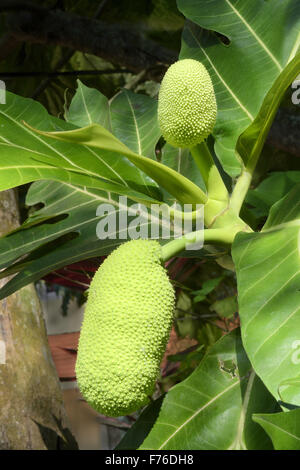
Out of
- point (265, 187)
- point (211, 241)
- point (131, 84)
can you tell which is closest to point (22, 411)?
point (211, 241)

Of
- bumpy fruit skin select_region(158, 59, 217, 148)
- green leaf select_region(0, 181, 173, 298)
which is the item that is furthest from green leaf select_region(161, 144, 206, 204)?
bumpy fruit skin select_region(158, 59, 217, 148)

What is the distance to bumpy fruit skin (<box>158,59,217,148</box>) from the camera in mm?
574

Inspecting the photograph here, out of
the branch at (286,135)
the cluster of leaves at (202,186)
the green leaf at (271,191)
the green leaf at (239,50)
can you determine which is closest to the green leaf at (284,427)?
the cluster of leaves at (202,186)

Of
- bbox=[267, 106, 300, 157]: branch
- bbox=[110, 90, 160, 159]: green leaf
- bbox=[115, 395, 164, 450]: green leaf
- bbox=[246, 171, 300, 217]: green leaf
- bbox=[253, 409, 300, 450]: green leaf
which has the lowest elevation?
bbox=[115, 395, 164, 450]: green leaf

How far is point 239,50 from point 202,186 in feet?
0.61

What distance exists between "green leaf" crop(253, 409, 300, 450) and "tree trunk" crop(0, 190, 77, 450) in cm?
48

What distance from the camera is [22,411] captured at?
2.81 ft

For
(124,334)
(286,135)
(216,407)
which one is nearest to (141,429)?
(216,407)

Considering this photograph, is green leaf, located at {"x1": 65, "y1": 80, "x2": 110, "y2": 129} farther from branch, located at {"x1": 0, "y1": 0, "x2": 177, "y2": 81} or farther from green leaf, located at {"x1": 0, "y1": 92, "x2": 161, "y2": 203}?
branch, located at {"x1": 0, "y1": 0, "x2": 177, "y2": 81}

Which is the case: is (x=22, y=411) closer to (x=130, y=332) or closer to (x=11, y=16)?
(x=130, y=332)

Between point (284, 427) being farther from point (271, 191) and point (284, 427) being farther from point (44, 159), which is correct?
point (271, 191)

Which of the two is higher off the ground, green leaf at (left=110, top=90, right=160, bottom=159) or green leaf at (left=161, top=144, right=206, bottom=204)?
green leaf at (left=110, top=90, right=160, bottom=159)

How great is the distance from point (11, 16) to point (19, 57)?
42 centimetres

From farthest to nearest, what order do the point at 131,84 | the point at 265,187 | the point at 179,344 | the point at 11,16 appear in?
1. the point at 179,344
2. the point at 11,16
3. the point at 131,84
4. the point at 265,187
